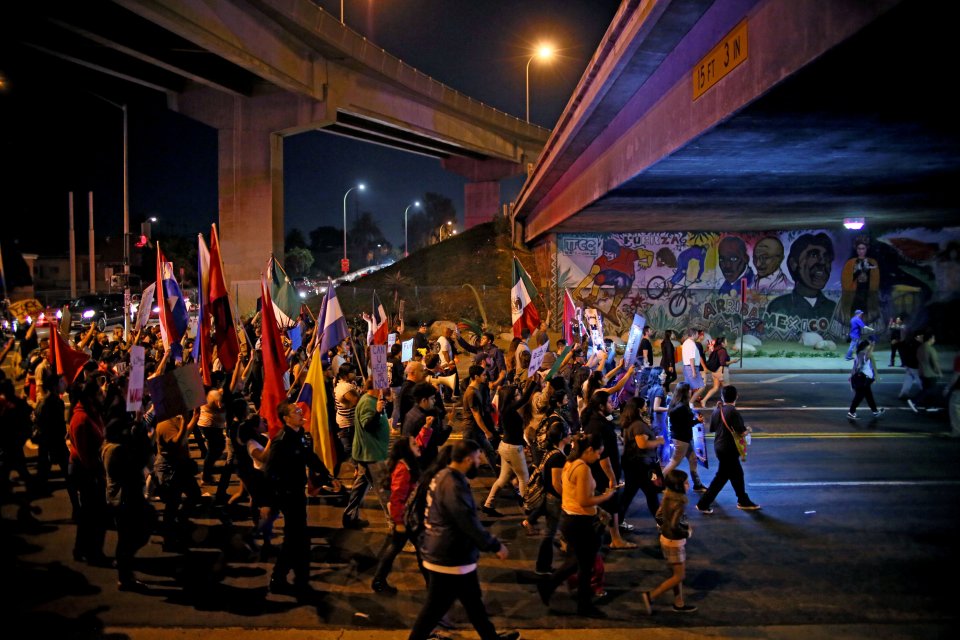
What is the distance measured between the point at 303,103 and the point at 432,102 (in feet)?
32.6

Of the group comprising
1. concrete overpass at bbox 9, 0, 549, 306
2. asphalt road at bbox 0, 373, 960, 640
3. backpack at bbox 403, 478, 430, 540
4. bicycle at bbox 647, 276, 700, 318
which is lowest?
asphalt road at bbox 0, 373, 960, 640

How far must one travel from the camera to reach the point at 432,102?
42.3 metres

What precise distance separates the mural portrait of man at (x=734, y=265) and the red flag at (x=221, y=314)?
25.5 m

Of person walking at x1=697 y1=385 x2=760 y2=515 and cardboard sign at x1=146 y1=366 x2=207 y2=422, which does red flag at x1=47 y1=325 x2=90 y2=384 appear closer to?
cardboard sign at x1=146 y1=366 x2=207 y2=422

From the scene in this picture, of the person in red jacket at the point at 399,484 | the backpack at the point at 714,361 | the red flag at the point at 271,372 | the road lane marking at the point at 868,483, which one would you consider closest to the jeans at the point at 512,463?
the person in red jacket at the point at 399,484

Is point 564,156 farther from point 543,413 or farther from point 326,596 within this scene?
point 326,596

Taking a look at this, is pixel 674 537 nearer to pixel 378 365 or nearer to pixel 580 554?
pixel 580 554

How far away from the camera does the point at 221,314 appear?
9.55m

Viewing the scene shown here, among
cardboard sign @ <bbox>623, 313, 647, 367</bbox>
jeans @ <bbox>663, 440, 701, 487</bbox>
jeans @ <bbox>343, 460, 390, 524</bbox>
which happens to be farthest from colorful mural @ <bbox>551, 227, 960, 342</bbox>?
jeans @ <bbox>343, 460, 390, 524</bbox>

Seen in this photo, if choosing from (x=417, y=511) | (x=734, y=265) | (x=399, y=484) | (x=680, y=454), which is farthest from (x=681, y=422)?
(x=734, y=265)

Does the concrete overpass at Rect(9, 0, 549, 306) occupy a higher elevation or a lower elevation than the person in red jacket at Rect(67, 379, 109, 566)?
higher

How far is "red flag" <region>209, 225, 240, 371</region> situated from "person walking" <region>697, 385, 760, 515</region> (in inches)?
245

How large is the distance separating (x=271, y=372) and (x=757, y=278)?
1069 inches

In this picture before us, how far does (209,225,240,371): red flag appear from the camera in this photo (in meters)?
9.48
